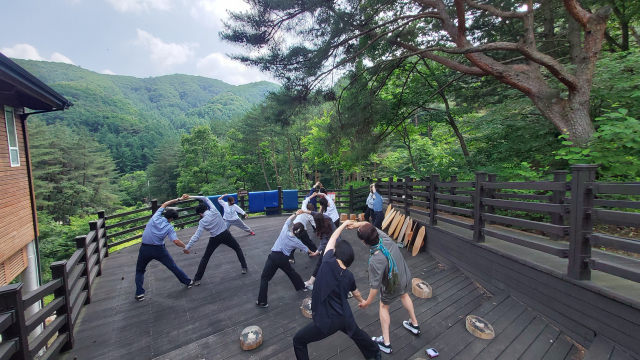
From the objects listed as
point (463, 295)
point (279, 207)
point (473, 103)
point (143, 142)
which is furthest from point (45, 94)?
point (143, 142)

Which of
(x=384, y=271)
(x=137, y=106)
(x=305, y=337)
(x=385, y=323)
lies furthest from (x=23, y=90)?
(x=137, y=106)

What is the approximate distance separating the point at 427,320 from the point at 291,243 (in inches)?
83.2

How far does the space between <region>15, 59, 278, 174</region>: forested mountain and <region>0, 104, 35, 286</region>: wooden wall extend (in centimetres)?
657

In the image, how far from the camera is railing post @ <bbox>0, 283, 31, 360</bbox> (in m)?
2.15

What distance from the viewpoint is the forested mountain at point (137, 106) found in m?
67.3

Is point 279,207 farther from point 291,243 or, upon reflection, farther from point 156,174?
point 156,174

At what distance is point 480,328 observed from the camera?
9.55 ft

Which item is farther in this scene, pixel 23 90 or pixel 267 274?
pixel 23 90

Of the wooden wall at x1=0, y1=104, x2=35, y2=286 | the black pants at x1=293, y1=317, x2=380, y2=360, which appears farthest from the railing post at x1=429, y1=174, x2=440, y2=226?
the wooden wall at x1=0, y1=104, x2=35, y2=286

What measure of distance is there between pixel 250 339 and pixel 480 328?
2.65m

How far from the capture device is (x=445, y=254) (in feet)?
16.9

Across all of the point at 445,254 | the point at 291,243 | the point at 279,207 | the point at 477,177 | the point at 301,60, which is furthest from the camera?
the point at 279,207

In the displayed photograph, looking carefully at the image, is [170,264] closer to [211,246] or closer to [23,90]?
[211,246]

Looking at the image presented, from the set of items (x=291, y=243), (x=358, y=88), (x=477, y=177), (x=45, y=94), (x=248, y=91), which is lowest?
(x=291, y=243)
